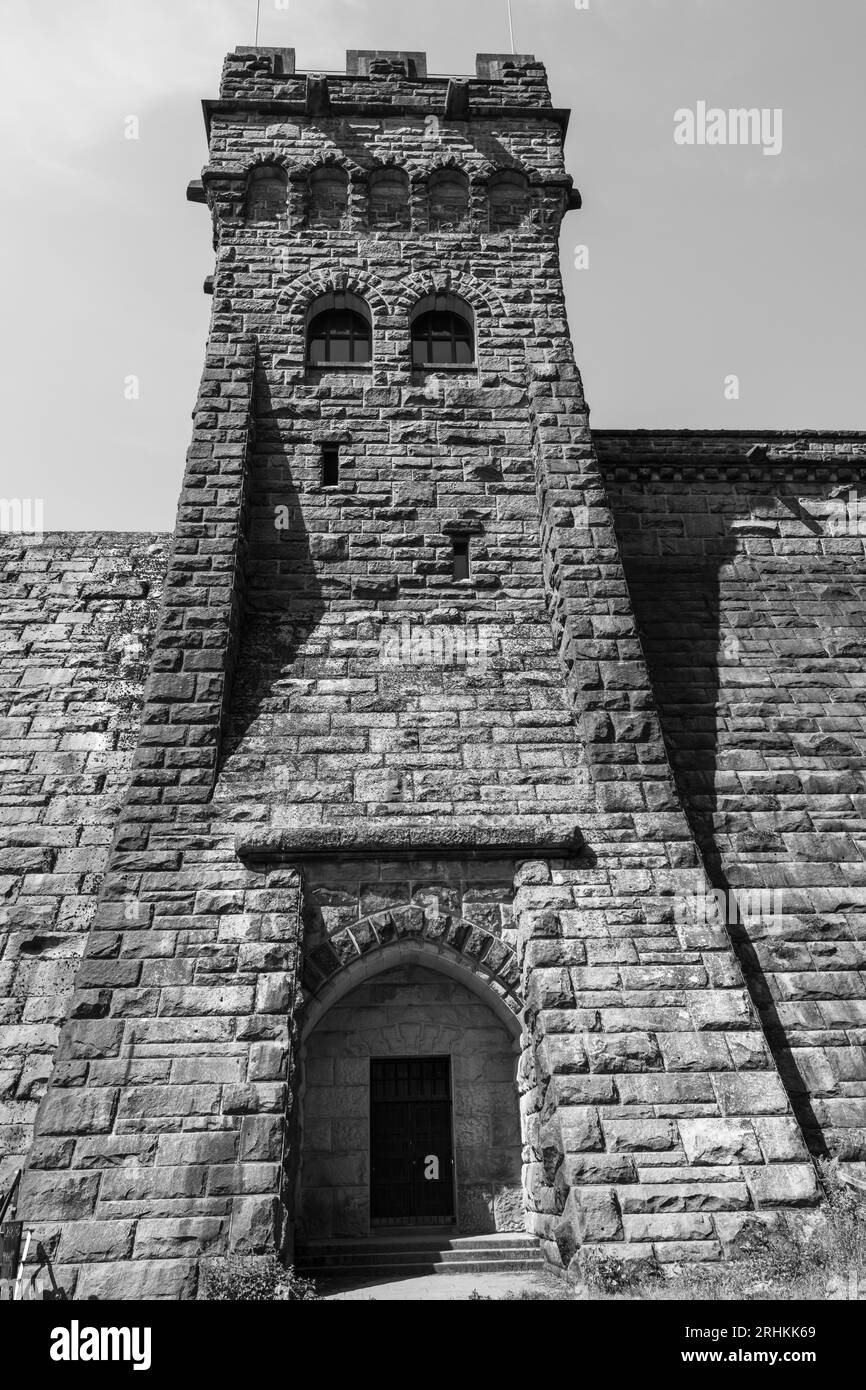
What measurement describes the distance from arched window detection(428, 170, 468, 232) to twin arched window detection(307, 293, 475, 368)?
1454 mm

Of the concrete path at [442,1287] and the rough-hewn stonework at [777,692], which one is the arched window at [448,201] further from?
the concrete path at [442,1287]

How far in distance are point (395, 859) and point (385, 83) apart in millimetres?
12333

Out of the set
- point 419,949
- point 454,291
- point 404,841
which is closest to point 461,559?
point 404,841

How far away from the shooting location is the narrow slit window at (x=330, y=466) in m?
11.2

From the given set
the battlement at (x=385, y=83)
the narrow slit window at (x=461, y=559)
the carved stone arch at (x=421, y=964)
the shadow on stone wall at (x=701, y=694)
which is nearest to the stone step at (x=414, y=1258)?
the carved stone arch at (x=421, y=964)

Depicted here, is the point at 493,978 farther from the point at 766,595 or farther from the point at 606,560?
the point at 766,595

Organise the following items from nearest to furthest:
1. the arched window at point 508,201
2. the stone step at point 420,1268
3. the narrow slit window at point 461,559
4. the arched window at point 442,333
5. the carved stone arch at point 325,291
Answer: the stone step at point 420,1268 < the narrow slit window at point 461,559 < the carved stone arch at point 325,291 < the arched window at point 442,333 < the arched window at point 508,201

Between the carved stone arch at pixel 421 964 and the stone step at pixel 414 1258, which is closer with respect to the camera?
the stone step at pixel 414 1258

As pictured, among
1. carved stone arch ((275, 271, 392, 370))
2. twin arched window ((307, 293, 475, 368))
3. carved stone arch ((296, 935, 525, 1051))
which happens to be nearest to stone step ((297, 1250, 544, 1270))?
carved stone arch ((296, 935, 525, 1051))

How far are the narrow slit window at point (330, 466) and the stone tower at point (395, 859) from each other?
5 centimetres

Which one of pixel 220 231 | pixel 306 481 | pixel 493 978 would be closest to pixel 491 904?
pixel 493 978

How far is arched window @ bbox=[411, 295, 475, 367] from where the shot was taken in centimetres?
1227

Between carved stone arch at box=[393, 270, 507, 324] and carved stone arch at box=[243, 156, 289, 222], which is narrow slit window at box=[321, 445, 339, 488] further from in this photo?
carved stone arch at box=[243, 156, 289, 222]
